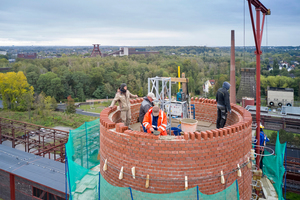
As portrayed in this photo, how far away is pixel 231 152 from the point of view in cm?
747

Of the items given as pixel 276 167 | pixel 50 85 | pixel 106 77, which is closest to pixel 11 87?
pixel 50 85

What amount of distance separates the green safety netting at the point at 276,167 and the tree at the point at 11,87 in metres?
54.0

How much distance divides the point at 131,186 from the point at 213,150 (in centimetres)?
266

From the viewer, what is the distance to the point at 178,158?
6949mm

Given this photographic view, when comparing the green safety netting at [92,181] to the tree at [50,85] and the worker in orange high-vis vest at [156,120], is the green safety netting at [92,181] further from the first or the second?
the tree at [50,85]

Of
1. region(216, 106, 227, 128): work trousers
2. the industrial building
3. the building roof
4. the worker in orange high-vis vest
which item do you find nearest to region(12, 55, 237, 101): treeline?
the building roof

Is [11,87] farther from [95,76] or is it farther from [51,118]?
[95,76]

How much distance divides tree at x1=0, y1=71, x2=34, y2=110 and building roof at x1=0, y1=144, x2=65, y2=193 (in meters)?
42.1

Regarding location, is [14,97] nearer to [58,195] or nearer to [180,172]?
[58,195]

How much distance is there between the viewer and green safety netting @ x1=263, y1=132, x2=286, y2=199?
9398mm

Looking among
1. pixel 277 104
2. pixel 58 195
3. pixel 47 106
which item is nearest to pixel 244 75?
pixel 277 104

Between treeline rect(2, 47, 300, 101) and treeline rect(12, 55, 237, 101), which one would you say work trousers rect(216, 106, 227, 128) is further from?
treeline rect(2, 47, 300, 101)

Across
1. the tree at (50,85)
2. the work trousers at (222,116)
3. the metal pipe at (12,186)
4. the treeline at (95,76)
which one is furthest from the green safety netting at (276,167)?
the tree at (50,85)

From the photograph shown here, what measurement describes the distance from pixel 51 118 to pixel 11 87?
12.2 m
